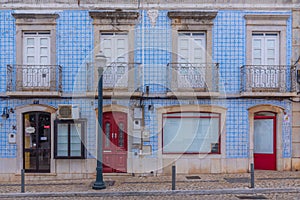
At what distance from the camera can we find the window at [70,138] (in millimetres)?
9914

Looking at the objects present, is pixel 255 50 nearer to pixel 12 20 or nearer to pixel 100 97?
pixel 100 97

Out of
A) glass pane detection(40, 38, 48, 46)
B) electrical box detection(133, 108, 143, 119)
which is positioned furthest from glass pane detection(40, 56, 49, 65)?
electrical box detection(133, 108, 143, 119)

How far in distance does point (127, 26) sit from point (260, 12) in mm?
4654

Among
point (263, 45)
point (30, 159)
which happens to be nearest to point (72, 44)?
point (30, 159)

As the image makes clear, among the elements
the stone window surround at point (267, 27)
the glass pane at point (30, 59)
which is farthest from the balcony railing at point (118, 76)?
the stone window surround at point (267, 27)

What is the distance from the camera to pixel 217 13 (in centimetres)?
1005

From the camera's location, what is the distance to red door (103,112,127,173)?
10078 mm

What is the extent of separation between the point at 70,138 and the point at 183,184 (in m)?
4.16

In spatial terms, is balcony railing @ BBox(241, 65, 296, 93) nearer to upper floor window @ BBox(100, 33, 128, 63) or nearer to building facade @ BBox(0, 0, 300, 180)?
building facade @ BBox(0, 0, 300, 180)

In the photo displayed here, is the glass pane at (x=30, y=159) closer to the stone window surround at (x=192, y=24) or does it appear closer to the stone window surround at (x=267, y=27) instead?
the stone window surround at (x=192, y=24)

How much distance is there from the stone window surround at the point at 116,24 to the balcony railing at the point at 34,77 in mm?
1340

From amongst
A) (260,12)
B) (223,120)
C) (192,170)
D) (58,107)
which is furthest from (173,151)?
(260,12)

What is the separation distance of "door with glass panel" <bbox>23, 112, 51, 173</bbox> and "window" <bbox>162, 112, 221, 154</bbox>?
4.09 meters

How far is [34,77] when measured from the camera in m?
9.86
